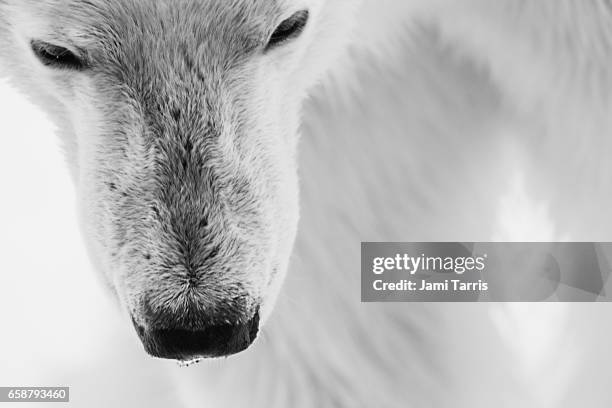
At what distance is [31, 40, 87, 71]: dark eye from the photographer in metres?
0.55

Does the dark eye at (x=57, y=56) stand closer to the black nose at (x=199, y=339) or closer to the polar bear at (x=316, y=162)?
the polar bear at (x=316, y=162)

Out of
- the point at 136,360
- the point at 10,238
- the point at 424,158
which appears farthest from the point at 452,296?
the point at 10,238

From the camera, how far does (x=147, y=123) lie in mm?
533

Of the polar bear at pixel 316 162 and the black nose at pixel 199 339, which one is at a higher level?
the polar bear at pixel 316 162

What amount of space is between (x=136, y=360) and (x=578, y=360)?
20.4 inches

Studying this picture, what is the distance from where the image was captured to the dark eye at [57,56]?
1.81 ft

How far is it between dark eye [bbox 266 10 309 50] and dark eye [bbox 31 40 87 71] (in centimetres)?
15

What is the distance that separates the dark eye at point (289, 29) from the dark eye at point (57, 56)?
15 centimetres

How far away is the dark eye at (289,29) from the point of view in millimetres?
579

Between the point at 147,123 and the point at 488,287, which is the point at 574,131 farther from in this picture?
the point at 147,123

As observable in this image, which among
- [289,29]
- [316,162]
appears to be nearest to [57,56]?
[289,29]

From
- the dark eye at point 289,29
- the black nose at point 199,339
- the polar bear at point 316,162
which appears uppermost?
the dark eye at point 289,29

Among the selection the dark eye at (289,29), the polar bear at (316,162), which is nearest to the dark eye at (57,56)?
the polar bear at (316,162)

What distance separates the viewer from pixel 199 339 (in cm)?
51
